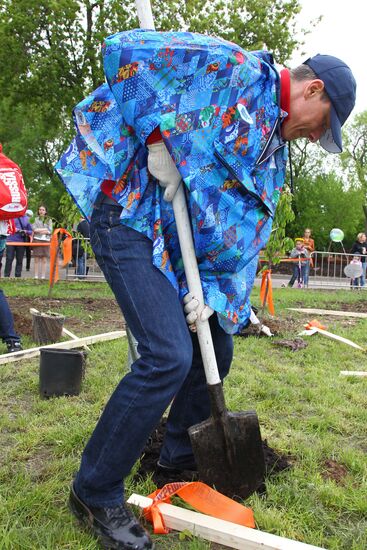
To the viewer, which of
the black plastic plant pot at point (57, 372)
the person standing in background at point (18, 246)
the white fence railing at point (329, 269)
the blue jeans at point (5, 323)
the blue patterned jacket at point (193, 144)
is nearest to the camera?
the blue patterned jacket at point (193, 144)

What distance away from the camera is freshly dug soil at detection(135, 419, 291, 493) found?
2.52 metres

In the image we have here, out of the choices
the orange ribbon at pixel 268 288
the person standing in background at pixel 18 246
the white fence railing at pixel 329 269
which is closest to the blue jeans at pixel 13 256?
the person standing in background at pixel 18 246

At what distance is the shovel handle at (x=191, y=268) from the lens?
1.99 m

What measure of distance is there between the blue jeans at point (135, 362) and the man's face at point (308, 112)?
77 centimetres

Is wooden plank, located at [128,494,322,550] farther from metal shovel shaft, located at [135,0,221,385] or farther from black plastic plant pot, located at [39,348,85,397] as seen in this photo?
black plastic plant pot, located at [39,348,85,397]

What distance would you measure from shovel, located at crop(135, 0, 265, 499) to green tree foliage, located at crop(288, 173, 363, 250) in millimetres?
34964

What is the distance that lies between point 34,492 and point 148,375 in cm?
88

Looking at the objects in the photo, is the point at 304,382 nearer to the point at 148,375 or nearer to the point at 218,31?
the point at 148,375

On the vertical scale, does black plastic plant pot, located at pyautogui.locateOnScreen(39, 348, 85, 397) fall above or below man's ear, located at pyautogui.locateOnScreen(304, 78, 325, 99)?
below

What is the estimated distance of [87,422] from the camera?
313 centimetres

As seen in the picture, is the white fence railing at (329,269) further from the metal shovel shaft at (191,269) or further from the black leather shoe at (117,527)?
the black leather shoe at (117,527)

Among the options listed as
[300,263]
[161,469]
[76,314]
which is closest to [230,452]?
[161,469]

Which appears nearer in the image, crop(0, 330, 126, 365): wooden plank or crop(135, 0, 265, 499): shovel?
crop(135, 0, 265, 499): shovel

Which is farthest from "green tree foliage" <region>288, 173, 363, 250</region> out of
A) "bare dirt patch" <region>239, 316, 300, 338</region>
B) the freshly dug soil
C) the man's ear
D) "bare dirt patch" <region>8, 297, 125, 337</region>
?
the man's ear
